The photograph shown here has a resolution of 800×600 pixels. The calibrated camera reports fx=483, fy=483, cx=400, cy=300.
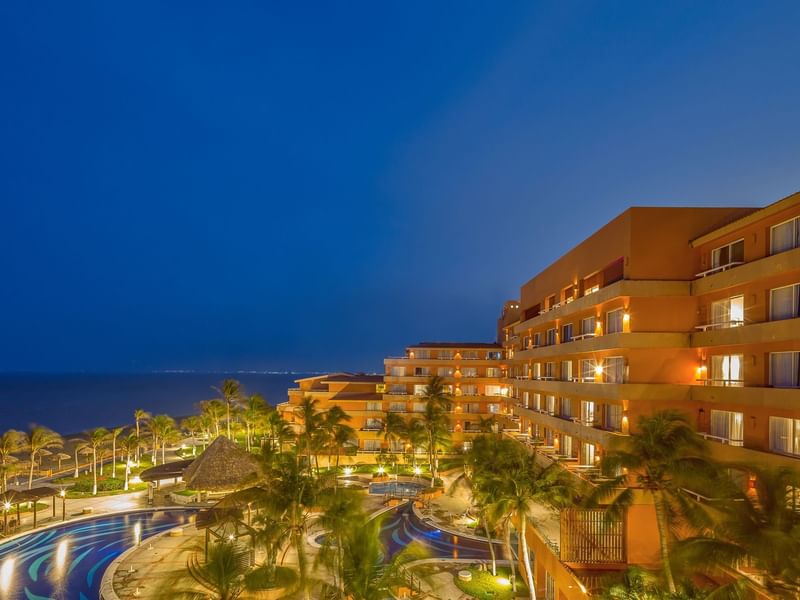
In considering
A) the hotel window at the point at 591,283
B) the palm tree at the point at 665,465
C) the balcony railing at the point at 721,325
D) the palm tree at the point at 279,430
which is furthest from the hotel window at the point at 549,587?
the palm tree at the point at 279,430

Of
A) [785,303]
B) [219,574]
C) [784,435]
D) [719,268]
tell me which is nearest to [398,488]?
[784,435]

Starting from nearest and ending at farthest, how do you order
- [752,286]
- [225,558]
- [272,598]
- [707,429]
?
[225,558] < [752,286] < [707,429] < [272,598]

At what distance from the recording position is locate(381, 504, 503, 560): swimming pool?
29.4 m

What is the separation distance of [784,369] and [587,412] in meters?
11.1

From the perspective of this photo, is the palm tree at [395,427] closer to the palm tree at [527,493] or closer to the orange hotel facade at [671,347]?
the orange hotel facade at [671,347]

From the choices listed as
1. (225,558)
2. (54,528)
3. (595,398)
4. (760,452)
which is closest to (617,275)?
(595,398)

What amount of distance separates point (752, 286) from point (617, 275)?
7.60 metres

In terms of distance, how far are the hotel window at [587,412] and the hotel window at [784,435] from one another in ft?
31.1

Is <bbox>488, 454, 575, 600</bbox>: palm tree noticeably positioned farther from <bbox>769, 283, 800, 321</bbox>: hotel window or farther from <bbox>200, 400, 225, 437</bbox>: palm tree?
<bbox>200, 400, 225, 437</bbox>: palm tree

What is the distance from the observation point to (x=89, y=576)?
25.6 meters

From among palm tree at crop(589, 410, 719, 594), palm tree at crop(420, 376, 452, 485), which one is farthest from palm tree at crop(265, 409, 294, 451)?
palm tree at crop(589, 410, 719, 594)

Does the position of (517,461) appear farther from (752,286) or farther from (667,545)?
(752,286)

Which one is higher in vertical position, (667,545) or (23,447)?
(667,545)

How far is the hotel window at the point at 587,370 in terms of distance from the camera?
88.3 ft
